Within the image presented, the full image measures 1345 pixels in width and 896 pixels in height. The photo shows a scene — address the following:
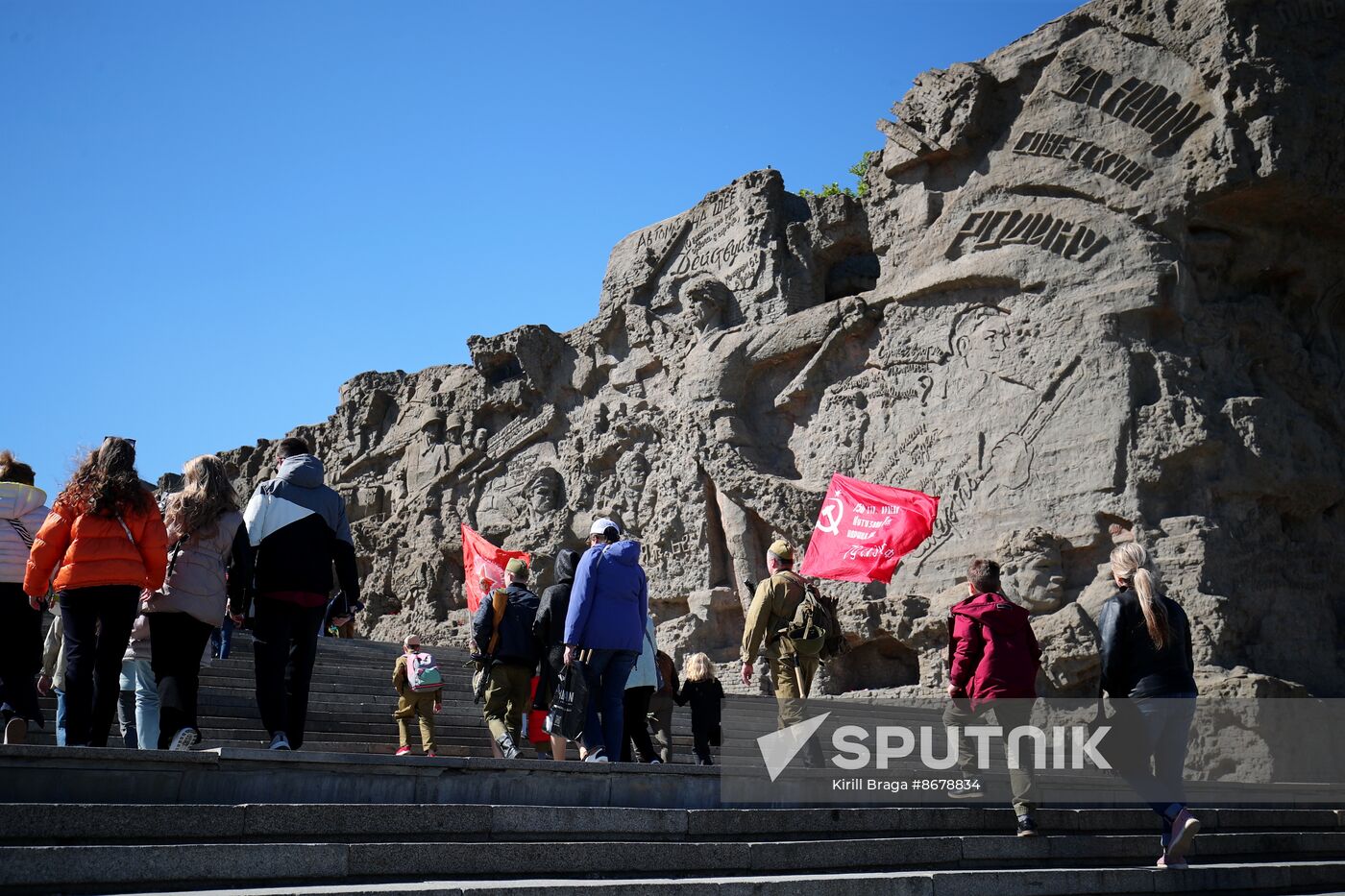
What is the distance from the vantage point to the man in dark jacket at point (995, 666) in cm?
653

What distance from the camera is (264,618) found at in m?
6.15

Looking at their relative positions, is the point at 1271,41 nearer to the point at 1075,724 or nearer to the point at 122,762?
the point at 1075,724

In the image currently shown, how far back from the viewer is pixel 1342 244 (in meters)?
15.2

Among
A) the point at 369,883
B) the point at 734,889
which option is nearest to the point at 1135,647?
the point at 734,889

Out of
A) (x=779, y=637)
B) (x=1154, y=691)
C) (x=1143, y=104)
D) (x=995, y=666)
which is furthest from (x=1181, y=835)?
(x=1143, y=104)

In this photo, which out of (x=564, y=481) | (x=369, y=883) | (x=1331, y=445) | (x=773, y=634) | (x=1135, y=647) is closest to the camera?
(x=369, y=883)

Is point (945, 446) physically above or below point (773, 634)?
above

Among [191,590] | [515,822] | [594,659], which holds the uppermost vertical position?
[191,590]

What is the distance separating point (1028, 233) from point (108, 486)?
12.0 m

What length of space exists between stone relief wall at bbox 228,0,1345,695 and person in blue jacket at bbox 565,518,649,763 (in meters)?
7.32

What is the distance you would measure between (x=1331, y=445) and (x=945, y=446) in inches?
163

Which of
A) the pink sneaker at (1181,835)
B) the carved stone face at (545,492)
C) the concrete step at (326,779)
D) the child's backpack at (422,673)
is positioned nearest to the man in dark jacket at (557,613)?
the child's backpack at (422,673)

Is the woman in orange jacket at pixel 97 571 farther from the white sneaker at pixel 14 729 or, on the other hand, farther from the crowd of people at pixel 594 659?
the crowd of people at pixel 594 659

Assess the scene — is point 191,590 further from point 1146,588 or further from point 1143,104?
point 1143,104
